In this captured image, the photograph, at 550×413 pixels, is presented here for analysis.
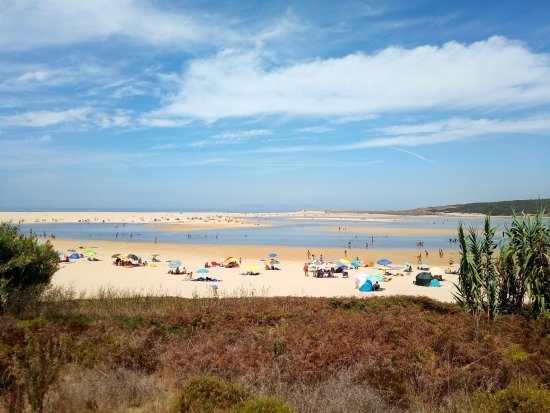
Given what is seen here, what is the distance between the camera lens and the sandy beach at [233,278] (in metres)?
24.0

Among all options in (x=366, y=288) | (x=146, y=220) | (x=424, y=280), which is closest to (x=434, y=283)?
(x=424, y=280)

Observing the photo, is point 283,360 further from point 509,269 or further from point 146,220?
point 146,220

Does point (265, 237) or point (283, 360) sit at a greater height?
point (283, 360)

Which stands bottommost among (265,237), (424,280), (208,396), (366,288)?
(366,288)

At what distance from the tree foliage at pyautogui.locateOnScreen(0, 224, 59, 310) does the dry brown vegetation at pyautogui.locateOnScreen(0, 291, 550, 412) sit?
1.01 meters

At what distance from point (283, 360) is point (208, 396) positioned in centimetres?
208

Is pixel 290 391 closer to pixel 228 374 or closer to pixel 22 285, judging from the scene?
pixel 228 374

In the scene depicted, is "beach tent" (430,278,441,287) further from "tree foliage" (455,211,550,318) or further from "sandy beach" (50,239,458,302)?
"tree foliage" (455,211,550,318)

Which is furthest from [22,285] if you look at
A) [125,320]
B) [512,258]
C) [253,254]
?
[253,254]

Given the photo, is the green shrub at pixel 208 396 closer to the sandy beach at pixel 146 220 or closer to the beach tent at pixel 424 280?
the beach tent at pixel 424 280

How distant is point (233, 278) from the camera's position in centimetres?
2906

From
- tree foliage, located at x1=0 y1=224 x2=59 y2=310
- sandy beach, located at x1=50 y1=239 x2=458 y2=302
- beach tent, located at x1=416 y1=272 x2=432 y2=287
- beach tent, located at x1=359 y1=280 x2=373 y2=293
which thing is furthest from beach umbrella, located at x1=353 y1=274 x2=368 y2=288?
tree foliage, located at x1=0 y1=224 x2=59 y2=310

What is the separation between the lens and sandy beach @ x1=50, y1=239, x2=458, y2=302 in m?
24.0

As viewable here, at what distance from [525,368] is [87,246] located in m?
49.2
